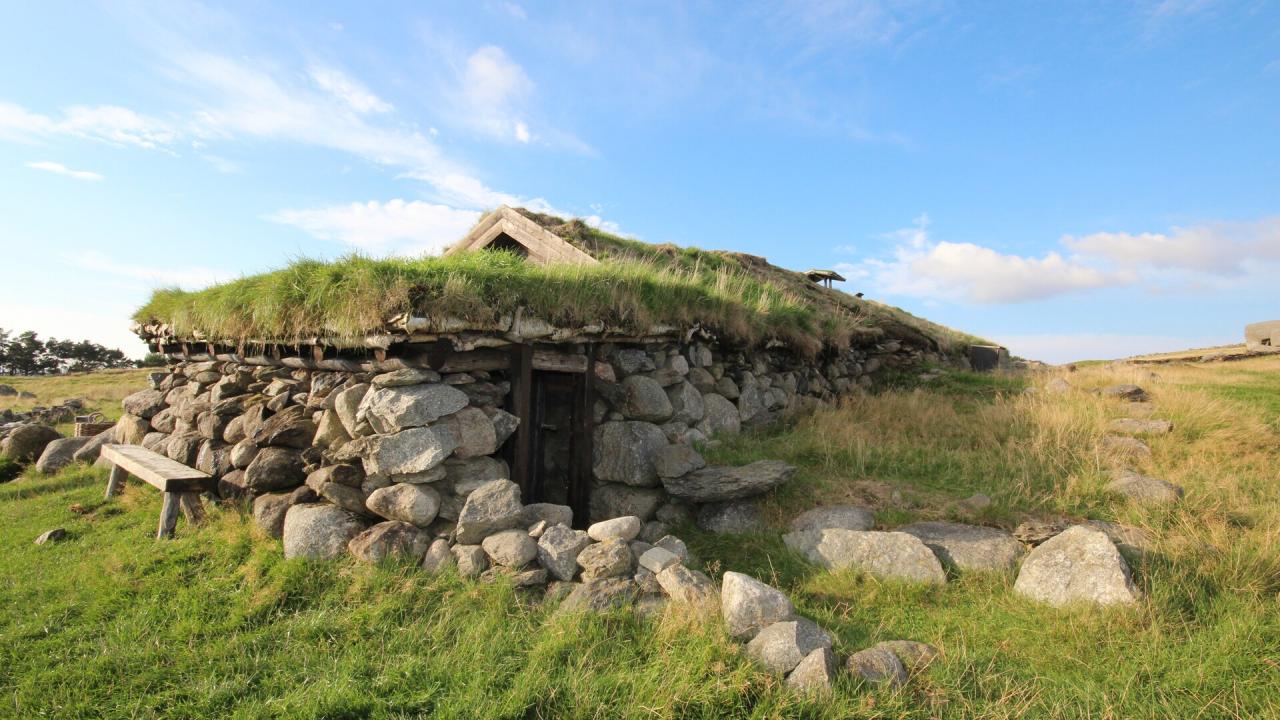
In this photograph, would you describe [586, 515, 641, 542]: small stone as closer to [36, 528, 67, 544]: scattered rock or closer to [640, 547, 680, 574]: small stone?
[640, 547, 680, 574]: small stone

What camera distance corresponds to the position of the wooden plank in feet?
21.3

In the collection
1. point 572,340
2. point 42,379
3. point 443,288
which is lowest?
point 42,379

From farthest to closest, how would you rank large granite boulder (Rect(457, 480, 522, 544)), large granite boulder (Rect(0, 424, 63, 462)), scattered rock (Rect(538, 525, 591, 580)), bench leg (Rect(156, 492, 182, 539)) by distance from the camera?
1. large granite boulder (Rect(0, 424, 63, 462))
2. bench leg (Rect(156, 492, 182, 539))
3. large granite boulder (Rect(457, 480, 522, 544))
4. scattered rock (Rect(538, 525, 591, 580))

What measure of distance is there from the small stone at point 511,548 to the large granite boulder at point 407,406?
129 centimetres

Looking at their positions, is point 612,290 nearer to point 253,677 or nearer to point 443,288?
point 443,288

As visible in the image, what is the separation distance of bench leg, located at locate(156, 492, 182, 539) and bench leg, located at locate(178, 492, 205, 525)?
0.08 m

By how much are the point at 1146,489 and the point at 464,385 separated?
22.2 feet

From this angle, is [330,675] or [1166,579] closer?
[330,675]

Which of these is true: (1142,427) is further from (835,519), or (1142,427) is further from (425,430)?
(425,430)

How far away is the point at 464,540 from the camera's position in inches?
210

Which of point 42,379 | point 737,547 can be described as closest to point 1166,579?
point 737,547

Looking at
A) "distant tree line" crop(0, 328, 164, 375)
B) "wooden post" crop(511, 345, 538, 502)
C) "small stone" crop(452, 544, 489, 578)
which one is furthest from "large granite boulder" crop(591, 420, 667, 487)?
"distant tree line" crop(0, 328, 164, 375)

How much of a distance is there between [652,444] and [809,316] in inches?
205

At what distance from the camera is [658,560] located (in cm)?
484
